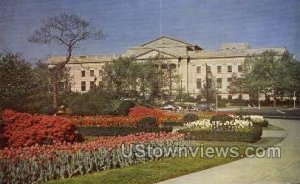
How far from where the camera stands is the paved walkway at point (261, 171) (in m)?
4.95

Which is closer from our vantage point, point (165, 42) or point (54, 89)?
point (54, 89)

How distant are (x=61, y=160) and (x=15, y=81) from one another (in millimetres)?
1428

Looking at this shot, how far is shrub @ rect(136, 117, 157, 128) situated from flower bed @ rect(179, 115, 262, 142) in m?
0.64

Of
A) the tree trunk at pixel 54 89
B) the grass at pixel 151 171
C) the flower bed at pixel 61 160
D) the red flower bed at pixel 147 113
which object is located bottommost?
the grass at pixel 151 171

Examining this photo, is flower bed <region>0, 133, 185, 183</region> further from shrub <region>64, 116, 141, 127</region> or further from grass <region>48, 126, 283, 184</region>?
shrub <region>64, 116, 141, 127</region>

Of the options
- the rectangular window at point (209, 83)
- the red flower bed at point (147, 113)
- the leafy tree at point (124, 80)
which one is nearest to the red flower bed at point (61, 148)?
the rectangular window at point (209, 83)

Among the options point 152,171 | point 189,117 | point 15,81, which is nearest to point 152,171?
point 152,171

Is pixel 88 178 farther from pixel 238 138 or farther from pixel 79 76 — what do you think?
pixel 238 138

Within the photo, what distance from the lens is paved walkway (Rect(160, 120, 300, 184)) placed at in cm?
495

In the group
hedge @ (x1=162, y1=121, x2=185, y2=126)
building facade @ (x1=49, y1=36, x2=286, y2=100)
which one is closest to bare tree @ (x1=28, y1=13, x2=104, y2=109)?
building facade @ (x1=49, y1=36, x2=286, y2=100)

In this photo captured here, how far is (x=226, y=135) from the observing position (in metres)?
8.25

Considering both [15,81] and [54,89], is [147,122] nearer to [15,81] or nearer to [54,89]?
[54,89]

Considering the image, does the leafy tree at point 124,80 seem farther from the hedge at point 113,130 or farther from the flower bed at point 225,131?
the flower bed at point 225,131

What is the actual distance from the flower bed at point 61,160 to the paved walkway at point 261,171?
3.59 ft
